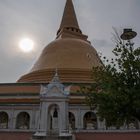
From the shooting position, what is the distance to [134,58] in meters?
12.2

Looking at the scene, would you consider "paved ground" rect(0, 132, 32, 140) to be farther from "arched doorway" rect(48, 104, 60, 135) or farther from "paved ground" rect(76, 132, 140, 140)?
"paved ground" rect(76, 132, 140, 140)

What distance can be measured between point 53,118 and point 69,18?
79.2 feet

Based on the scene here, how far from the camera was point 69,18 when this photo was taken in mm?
39250

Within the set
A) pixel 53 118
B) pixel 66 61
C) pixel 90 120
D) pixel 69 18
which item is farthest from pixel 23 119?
pixel 69 18

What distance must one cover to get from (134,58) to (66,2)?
32.3m

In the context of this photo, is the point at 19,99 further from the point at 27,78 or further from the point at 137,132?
the point at 137,132

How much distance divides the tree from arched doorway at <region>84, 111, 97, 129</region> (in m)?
9.49

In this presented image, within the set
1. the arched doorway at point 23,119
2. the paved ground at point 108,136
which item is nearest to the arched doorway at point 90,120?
the paved ground at point 108,136

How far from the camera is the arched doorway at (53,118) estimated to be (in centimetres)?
1656

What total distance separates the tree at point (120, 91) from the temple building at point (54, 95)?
118 inches

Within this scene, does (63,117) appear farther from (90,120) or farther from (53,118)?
(90,120)

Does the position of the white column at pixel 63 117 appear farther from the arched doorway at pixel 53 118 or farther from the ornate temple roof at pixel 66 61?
the ornate temple roof at pixel 66 61

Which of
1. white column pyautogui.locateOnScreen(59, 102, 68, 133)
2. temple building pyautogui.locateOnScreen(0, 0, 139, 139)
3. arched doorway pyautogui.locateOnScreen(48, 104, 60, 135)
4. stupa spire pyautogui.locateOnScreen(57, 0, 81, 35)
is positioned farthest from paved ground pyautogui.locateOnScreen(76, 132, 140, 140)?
stupa spire pyautogui.locateOnScreen(57, 0, 81, 35)

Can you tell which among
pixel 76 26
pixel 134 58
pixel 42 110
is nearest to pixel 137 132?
pixel 42 110
